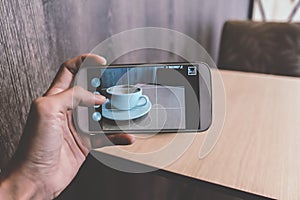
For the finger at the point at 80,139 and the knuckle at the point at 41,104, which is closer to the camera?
the knuckle at the point at 41,104

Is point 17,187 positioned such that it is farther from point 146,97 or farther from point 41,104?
point 146,97

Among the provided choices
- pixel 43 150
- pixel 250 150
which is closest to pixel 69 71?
pixel 43 150

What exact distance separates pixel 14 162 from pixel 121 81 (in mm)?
239

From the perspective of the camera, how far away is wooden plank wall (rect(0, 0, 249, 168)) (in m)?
0.57

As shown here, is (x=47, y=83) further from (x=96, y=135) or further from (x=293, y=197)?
(x=293, y=197)

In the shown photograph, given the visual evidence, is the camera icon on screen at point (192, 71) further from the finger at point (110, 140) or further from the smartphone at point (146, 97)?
the finger at point (110, 140)

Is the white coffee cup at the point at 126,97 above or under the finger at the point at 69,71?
under

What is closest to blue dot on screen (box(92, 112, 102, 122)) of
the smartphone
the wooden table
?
the smartphone

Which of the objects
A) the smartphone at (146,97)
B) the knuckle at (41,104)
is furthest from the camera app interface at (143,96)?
the knuckle at (41,104)

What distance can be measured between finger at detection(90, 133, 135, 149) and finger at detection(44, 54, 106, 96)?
124 mm

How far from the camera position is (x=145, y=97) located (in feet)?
1.91

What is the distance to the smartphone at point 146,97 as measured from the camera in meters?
0.56

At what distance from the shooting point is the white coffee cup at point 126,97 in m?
0.57

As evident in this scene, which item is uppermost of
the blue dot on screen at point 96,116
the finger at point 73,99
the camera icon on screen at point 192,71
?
the camera icon on screen at point 192,71
